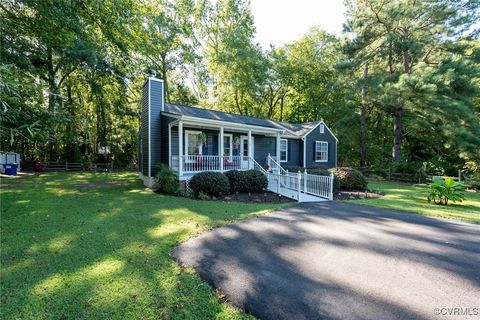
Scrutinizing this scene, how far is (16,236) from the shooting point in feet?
16.3

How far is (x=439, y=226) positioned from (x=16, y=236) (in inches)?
370

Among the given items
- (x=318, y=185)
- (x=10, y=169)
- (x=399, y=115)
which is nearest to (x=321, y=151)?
(x=399, y=115)

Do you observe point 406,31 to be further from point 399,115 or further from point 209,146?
point 209,146

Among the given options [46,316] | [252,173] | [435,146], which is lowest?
[46,316]

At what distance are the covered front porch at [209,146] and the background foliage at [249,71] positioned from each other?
161 inches

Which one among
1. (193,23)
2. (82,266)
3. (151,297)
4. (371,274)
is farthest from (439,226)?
(193,23)

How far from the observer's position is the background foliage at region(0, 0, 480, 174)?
873 centimetres

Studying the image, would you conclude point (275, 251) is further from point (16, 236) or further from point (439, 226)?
point (16, 236)

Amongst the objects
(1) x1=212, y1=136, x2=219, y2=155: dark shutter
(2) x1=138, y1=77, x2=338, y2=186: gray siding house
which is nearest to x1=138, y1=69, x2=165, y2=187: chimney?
(2) x1=138, y1=77, x2=338, y2=186: gray siding house

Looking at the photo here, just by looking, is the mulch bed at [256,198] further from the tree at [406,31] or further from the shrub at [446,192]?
the tree at [406,31]

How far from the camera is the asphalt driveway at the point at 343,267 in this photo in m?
2.73

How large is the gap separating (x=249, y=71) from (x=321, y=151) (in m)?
12.3

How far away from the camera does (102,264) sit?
12.5 ft

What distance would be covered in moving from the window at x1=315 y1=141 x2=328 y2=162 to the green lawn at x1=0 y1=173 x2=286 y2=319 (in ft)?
41.9
